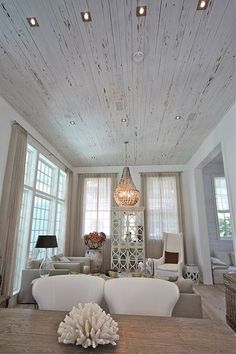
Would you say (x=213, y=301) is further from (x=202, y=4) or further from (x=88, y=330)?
(x=202, y=4)

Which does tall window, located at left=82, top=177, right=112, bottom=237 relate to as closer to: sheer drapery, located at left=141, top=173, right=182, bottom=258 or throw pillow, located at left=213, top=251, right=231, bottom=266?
sheer drapery, located at left=141, top=173, right=182, bottom=258

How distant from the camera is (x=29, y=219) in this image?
437 centimetres

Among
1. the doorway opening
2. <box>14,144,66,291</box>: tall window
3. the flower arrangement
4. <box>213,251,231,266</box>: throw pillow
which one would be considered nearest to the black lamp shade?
<box>14,144,66,291</box>: tall window

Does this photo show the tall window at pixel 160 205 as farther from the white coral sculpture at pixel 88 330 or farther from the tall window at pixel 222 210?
the white coral sculpture at pixel 88 330

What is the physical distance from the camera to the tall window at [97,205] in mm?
6638

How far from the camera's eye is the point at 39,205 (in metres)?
5.01

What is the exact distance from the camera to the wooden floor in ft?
11.0

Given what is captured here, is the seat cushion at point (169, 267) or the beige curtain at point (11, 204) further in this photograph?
the seat cushion at point (169, 267)

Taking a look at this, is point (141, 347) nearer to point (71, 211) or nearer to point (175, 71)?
point (175, 71)

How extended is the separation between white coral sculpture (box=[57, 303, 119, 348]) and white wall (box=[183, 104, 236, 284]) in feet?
10.8

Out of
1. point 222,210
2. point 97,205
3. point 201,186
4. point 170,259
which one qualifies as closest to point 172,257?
point 170,259

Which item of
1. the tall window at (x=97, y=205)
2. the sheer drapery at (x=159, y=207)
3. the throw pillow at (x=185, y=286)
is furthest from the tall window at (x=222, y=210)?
the throw pillow at (x=185, y=286)

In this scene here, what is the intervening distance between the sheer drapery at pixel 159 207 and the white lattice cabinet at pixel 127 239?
0.40 m

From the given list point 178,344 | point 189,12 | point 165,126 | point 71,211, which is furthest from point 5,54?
point 71,211
